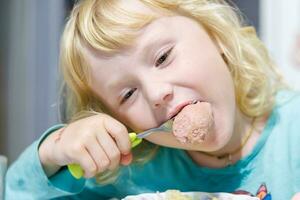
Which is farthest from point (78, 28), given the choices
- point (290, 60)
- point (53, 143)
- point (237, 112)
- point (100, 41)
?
point (290, 60)

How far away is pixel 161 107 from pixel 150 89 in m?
0.03

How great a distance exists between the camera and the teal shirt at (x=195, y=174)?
874 mm

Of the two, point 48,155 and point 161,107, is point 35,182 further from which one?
point 161,107

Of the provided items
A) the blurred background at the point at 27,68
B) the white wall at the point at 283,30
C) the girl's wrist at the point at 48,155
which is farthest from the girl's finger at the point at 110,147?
the white wall at the point at 283,30

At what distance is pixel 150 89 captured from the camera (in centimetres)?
80

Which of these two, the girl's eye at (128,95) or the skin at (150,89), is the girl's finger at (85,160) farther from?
the girl's eye at (128,95)

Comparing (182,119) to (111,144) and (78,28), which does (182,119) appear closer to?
(111,144)

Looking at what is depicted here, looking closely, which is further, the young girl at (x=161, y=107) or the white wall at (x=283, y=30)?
the white wall at (x=283, y=30)

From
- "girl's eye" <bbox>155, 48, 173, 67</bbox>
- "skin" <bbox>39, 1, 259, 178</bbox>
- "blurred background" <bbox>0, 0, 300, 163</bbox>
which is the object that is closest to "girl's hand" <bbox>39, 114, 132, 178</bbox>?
"skin" <bbox>39, 1, 259, 178</bbox>

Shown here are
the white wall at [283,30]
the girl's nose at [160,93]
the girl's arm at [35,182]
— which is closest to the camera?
the girl's nose at [160,93]

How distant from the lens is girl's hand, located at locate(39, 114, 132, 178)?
2.68ft

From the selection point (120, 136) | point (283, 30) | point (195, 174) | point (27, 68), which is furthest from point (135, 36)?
point (283, 30)

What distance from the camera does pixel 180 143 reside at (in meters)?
0.84

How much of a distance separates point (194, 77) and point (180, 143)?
10 cm
